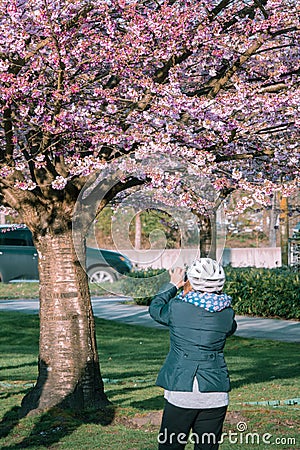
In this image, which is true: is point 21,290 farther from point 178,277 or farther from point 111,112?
point 178,277

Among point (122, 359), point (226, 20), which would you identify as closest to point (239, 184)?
point (226, 20)

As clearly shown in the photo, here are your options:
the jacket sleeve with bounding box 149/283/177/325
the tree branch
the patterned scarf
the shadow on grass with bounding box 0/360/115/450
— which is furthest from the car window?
the patterned scarf

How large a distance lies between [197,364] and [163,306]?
20.2 inches

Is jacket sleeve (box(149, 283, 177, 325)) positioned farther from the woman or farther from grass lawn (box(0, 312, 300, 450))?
grass lawn (box(0, 312, 300, 450))

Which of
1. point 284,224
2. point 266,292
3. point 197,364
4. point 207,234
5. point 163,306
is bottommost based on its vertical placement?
point 266,292

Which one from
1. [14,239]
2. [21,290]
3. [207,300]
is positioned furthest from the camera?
[14,239]

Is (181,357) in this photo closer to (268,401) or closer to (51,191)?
(51,191)

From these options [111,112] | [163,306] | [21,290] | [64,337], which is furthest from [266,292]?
A: [163,306]

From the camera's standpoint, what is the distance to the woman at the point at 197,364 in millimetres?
4355

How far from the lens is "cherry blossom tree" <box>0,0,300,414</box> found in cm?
683

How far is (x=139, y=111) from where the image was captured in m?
7.02

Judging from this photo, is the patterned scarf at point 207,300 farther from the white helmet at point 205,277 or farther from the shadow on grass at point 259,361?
the shadow on grass at point 259,361

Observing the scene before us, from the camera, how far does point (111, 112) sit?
7.00 metres

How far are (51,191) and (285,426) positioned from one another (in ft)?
10.9
